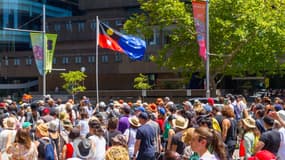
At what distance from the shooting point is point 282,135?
8445mm

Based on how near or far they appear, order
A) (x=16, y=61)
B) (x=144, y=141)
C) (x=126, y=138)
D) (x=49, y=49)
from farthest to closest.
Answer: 1. (x=16, y=61)
2. (x=49, y=49)
3. (x=126, y=138)
4. (x=144, y=141)

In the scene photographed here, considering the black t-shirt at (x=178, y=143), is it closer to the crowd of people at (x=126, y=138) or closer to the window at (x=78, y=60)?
the crowd of people at (x=126, y=138)

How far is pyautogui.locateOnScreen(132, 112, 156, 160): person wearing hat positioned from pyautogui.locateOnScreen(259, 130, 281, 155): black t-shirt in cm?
222

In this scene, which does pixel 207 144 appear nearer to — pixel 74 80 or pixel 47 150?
pixel 47 150

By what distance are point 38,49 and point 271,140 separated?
20353 mm

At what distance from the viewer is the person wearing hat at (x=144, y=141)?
9.38 m

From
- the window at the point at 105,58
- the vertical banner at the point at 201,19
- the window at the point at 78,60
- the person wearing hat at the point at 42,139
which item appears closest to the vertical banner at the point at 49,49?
the vertical banner at the point at 201,19

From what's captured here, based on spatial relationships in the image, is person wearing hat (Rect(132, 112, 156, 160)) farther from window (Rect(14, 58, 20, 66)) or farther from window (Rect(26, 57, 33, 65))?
window (Rect(14, 58, 20, 66))

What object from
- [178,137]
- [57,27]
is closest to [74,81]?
[57,27]

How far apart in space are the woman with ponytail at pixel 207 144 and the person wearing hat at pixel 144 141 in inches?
167

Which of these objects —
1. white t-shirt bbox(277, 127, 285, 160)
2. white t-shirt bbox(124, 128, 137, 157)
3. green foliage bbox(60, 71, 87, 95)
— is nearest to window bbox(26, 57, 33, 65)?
green foliage bbox(60, 71, 87, 95)

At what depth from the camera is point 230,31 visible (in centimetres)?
3366

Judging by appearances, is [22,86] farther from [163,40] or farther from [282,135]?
[282,135]

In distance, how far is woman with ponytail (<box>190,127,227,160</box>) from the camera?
16.7 ft
